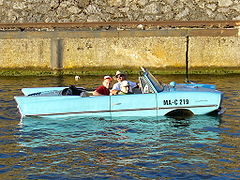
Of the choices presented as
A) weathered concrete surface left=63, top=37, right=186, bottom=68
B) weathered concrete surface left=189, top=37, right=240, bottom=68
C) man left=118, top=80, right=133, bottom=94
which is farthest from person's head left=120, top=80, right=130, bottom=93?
weathered concrete surface left=189, top=37, right=240, bottom=68

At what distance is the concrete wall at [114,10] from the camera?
72.8ft

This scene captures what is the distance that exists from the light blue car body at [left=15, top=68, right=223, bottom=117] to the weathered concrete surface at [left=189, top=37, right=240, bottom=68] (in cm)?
789

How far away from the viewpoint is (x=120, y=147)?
1066 cm

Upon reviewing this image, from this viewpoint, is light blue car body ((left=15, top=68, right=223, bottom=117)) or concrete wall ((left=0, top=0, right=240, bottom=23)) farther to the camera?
concrete wall ((left=0, top=0, right=240, bottom=23))

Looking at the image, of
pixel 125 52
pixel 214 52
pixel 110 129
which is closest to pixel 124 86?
pixel 110 129

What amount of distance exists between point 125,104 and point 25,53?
899 centimetres

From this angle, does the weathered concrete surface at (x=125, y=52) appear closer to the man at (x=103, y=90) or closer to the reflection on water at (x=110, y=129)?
the man at (x=103, y=90)

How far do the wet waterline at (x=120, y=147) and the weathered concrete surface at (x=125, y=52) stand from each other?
20.4 feet

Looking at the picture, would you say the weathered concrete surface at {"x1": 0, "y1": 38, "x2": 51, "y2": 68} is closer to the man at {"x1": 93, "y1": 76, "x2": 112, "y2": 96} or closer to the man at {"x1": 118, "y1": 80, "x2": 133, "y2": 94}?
the man at {"x1": 93, "y1": 76, "x2": 112, "y2": 96}

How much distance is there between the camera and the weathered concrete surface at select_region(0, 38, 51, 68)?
2094cm

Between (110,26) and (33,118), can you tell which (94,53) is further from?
(33,118)

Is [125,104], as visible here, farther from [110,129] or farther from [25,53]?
[25,53]

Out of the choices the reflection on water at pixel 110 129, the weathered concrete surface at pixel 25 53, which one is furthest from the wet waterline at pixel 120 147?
the weathered concrete surface at pixel 25 53

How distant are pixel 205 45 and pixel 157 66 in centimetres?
179
